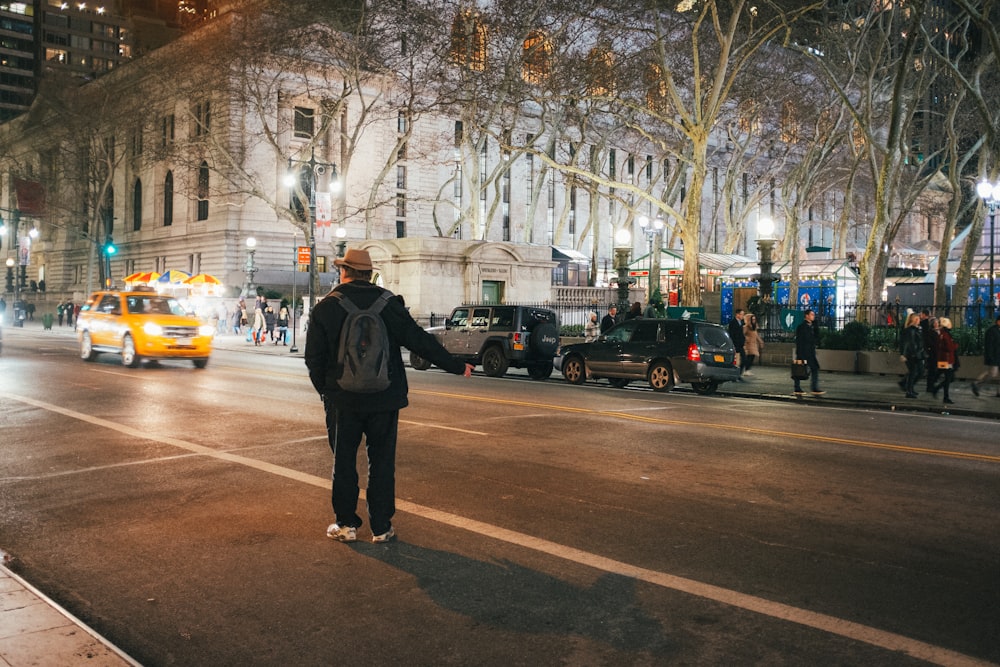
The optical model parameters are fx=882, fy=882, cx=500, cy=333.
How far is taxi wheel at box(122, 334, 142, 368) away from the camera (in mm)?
21172

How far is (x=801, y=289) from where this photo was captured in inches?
1603

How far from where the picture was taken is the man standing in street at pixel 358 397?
5785 mm

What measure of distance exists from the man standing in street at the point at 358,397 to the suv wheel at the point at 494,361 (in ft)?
51.2

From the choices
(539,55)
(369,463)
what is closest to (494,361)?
(369,463)

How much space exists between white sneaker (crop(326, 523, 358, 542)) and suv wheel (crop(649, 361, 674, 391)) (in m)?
13.5

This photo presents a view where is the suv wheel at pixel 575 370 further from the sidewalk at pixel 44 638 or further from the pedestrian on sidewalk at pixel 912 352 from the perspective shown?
the sidewalk at pixel 44 638

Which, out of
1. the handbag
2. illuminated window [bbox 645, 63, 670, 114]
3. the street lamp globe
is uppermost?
illuminated window [bbox 645, 63, 670, 114]

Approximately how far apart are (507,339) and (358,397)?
1597 centimetres

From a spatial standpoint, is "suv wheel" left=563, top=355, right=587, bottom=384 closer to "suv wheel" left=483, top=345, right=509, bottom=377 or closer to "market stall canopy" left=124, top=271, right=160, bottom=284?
"suv wheel" left=483, top=345, right=509, bottom=377

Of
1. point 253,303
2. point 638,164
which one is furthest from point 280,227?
point 638,164

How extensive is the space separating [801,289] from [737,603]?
38.2 metres

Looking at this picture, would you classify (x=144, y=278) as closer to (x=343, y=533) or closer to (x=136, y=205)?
(x=136, y=205)

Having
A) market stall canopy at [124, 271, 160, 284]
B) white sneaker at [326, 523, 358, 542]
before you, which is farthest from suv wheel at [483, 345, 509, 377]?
market stall canopy at [124, 271, 160, 284]

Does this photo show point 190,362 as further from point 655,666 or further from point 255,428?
point 655,666
